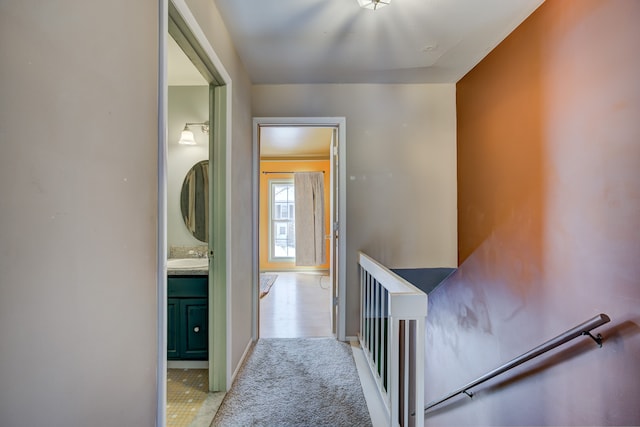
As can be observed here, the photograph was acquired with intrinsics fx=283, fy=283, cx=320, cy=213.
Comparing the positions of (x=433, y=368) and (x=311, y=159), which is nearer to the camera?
(x=433, y=368)

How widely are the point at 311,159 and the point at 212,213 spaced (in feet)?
13.7

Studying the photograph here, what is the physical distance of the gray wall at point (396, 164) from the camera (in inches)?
108

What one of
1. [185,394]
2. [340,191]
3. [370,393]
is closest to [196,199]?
[340,191]

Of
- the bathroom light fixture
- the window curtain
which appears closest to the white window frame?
the window curtain

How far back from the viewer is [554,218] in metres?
1.65

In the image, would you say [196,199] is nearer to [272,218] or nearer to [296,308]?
[296,308]

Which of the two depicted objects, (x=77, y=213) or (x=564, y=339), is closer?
(x=77, y=213)

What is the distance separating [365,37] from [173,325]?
2.52 meters

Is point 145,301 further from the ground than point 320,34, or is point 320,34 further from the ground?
point 320,34

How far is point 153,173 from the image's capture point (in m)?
1.01

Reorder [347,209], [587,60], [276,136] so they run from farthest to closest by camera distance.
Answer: [276,136], [347,209], [587,60]

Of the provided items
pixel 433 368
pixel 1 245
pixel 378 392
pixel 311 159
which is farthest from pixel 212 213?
pixel 311 159

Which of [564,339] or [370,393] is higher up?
[564,339]

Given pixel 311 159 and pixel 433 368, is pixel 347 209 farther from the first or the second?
pixel 311 159
